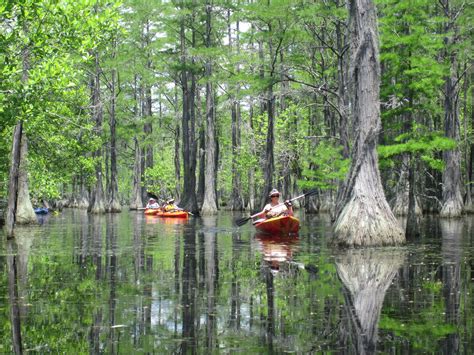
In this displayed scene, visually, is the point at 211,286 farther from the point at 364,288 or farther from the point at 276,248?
the point at 276,248

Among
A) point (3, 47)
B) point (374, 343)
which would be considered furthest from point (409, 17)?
point (374, 343)

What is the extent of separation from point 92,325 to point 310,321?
2.26 meters

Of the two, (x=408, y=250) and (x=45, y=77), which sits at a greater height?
(x=45, y=77)

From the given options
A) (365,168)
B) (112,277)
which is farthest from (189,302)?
(365,168)

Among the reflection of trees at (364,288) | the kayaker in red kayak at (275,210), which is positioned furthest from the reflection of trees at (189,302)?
the kayaker in red kayak at (275,210)

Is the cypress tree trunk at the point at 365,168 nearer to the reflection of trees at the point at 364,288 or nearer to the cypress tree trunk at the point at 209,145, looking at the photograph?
the reflection of trees at the point at 364,288

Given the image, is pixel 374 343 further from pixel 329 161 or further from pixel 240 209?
pixel 240 209

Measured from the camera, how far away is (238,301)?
7.90 meters

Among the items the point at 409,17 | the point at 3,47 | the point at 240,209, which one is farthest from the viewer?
the point at 240,209

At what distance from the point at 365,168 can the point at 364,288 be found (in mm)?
7673

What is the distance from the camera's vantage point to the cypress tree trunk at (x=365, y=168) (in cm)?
1548

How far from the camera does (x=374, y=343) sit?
18.4 feet

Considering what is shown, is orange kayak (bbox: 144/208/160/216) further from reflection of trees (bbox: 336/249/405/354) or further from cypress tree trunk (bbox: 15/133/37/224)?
reflection of trees (bbox: 336/249/405/354)

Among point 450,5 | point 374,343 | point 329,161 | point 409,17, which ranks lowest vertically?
point 374,343
